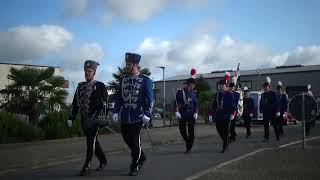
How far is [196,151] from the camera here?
1417cm

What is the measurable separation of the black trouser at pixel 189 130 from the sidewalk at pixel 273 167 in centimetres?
187

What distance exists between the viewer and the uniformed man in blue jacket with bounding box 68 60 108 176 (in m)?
9.70

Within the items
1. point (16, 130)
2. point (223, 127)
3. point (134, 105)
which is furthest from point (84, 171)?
point (16, 130)

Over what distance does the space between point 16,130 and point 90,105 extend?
7.84 m

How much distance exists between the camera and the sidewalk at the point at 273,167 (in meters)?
8.97

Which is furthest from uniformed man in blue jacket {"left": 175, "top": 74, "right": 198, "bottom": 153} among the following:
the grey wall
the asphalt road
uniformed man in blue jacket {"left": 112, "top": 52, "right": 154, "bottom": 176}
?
the grey wall

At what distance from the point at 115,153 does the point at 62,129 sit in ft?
15.2

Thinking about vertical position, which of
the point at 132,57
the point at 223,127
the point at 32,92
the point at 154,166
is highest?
the point at 132,57

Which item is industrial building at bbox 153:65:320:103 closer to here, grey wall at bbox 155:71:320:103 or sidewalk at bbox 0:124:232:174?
grey wall at bbox 155:71:320:103

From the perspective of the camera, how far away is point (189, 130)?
13812mm

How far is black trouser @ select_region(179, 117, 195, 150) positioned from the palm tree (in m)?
7.38

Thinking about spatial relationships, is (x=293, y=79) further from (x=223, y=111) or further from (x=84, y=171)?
(x=84, y=171)

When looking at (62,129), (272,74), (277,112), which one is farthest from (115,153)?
(272,74)

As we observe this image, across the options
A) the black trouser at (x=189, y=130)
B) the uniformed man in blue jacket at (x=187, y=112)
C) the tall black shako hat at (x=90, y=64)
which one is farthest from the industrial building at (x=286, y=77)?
the tall black shako hat at (x=90, y=64)
